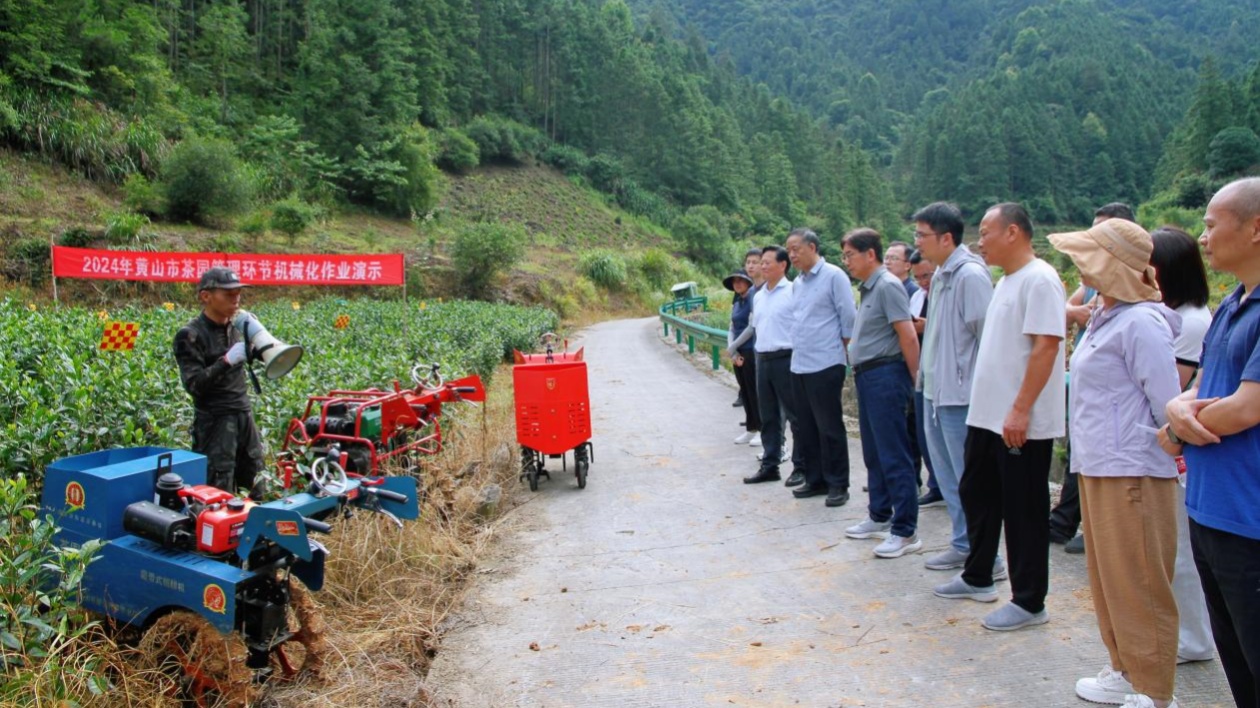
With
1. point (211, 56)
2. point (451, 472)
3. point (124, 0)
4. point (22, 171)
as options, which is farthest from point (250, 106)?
point (451, 472)

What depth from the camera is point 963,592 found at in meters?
4.32

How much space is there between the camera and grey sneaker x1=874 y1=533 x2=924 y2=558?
16.4ft

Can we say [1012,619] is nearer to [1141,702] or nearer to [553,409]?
[1141,702]

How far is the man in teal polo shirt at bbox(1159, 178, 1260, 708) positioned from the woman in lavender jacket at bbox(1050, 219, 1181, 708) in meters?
0.49

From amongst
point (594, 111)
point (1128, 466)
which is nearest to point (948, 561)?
point (1128, 466)

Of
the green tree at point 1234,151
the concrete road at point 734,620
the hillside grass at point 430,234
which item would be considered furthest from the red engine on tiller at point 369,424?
the green tree at point 1234,151

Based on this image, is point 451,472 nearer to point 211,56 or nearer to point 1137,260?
point 1137,260

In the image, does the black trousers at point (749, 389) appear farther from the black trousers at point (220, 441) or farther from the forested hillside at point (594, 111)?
the forested hillside at point (594, 111)

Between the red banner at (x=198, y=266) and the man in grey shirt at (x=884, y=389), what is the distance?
10970mm

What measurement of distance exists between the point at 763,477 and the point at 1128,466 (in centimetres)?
405

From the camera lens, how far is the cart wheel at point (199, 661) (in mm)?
3059

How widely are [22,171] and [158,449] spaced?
83.3 ft

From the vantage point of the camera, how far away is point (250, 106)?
133 feet

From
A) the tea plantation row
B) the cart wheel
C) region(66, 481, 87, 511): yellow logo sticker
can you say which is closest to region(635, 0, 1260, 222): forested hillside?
the tea plantation row
